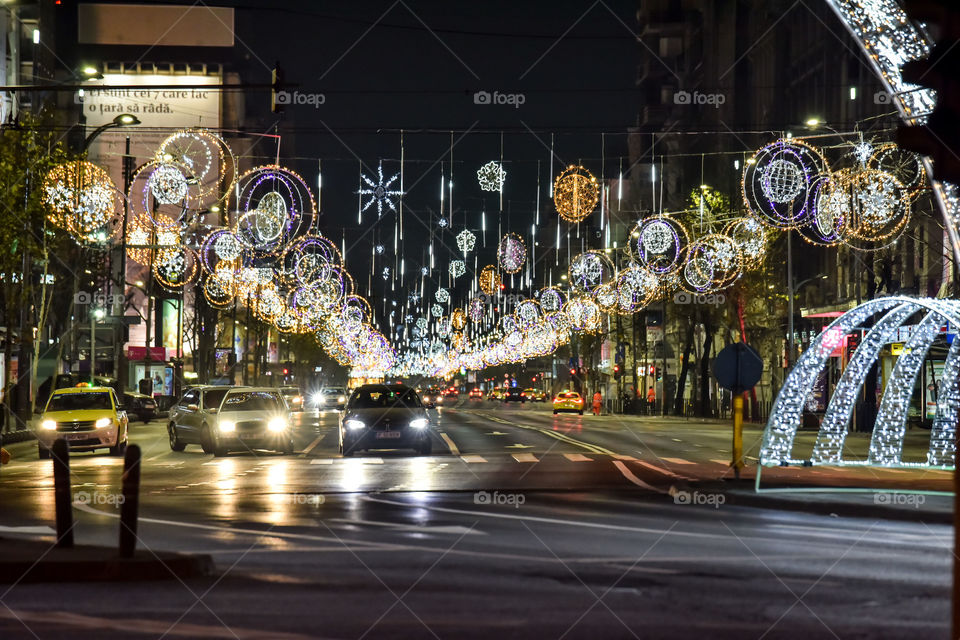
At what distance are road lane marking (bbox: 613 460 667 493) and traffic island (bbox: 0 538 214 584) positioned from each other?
36.3 ft

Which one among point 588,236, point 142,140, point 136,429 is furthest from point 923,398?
point 588,236

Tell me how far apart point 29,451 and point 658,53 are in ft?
286

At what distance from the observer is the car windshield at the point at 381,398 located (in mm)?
31672

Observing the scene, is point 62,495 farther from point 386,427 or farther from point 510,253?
point 510,253

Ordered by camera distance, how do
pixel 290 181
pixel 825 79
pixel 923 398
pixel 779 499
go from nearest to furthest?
pixel 779 499
pixel 290 181
pixel 923 398
pixel 825 79

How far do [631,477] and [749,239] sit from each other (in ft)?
106

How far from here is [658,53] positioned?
4550 inches

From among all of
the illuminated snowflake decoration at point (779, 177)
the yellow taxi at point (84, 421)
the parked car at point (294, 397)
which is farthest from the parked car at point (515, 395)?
the illuminated snowflake decoration at point (779, 177)

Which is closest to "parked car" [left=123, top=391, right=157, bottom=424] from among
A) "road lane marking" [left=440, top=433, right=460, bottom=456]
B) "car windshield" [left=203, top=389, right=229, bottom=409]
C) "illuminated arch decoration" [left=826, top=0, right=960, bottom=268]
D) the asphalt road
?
"road lane marking" [left=440, top=433, right=460, bottom=456]

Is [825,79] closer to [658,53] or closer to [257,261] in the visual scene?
[658,53]

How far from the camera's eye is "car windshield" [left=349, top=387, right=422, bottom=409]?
31.7 metres

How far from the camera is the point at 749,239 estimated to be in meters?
54.8

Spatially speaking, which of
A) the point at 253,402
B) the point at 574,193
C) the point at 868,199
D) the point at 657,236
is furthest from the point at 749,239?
the point at 253,402

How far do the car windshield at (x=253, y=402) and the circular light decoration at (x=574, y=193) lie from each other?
→ 12058mm
